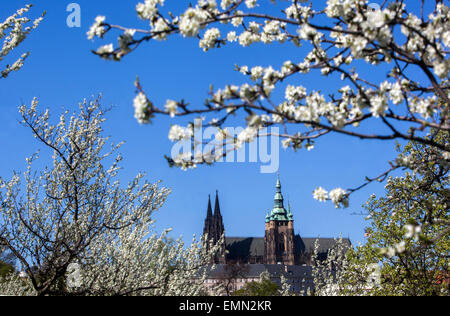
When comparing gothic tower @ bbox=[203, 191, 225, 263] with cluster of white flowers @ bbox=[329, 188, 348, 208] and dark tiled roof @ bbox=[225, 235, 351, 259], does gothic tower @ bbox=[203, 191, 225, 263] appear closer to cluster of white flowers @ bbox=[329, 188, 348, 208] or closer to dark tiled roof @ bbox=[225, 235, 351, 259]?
→ dark tiled roof @ bbox=[225, 235, 351, 259]

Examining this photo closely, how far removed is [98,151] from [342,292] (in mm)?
8974

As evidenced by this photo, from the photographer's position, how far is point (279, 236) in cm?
12338

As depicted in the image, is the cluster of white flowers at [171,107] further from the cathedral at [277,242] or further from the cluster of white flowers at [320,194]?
the cathedral at [277,242]

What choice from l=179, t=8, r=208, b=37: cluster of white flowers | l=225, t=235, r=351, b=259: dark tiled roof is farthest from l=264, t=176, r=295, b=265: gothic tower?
l=179, t=8, r=208, b=37: cluster of white flowers

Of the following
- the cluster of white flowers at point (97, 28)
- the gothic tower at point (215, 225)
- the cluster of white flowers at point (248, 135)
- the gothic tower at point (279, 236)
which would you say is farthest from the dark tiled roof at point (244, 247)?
Result: the cluster of white flowers at point (97, 28)

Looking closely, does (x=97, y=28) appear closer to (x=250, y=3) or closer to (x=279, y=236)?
(x=250, y=3)

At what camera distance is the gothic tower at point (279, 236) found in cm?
12112

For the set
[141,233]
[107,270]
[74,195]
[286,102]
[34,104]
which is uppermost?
[34,104]

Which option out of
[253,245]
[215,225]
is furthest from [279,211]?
[215,225]

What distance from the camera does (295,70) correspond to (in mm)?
5254

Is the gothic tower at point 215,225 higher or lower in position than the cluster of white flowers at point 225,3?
higher

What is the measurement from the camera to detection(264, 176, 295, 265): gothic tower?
121 metres
